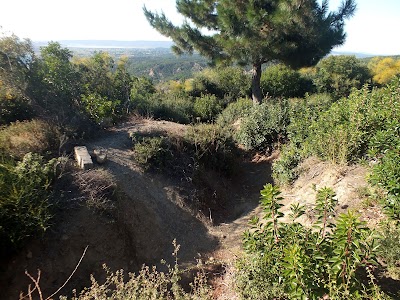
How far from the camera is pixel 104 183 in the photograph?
16.0 ft

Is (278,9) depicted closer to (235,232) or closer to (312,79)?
(235,232)

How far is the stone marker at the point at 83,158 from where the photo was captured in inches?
200

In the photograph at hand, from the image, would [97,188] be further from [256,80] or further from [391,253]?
[256,80]

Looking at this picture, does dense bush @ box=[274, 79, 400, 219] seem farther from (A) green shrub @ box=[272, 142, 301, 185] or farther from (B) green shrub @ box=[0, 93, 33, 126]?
(B) green shrub @ box=[0, 93, 33, 126]

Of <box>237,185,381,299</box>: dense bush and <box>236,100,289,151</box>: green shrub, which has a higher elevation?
<box>237,185,381,299</box>: dense bush

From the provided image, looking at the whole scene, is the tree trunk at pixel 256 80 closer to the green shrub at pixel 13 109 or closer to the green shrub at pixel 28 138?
the green shrub at pixel 28 138

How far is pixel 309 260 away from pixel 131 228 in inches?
139

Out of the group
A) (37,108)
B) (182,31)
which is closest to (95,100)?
(37,108)

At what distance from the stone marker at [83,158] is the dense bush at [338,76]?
14311 millimetres

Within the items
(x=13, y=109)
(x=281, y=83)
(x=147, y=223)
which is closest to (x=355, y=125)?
(x=147, y=223)

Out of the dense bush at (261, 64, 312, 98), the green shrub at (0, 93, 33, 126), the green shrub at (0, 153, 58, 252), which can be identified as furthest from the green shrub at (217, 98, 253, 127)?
the green shrub at (0, 153, 58, 252)

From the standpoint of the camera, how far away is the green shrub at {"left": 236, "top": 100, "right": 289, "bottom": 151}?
7320 millimetres

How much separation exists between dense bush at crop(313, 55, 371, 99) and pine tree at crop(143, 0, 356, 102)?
675 cm

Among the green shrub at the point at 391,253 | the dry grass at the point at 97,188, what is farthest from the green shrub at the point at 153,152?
the green shrub at the point at 391,253
